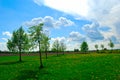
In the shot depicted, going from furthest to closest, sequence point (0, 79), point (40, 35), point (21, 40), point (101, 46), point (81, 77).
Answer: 1. point (101, 46)
2. point (21, 40)
3. point (40, 35)
4. point (0, 79)
5. point (81, 77)

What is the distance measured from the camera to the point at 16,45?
8106 centimetres

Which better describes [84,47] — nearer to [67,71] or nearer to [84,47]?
[84,47]

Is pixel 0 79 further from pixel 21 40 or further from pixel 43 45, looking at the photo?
pixel 21 40

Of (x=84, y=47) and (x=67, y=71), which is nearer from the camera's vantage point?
(x=67, y=71)

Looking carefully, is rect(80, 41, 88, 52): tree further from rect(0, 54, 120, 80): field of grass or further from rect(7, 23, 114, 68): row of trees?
rect(0, 54, 120, 80): field of grass

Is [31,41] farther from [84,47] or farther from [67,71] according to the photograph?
[84,47]

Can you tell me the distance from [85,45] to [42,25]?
397ft

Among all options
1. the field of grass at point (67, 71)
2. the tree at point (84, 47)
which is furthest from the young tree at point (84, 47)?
the field of grass at point (67, 71)

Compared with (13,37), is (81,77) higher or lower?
lower

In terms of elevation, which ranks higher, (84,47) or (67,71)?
(84,47)

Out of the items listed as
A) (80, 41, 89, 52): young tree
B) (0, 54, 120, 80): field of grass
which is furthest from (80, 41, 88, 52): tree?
(0, 54, 120, 80): field of grass

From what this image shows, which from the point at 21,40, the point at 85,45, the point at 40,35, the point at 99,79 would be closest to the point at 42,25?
the point at 40,35

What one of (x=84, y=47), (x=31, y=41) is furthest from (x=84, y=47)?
(x=31, y=41)

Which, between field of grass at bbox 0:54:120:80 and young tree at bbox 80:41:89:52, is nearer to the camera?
field of grass at bbox 0:54:120:80
